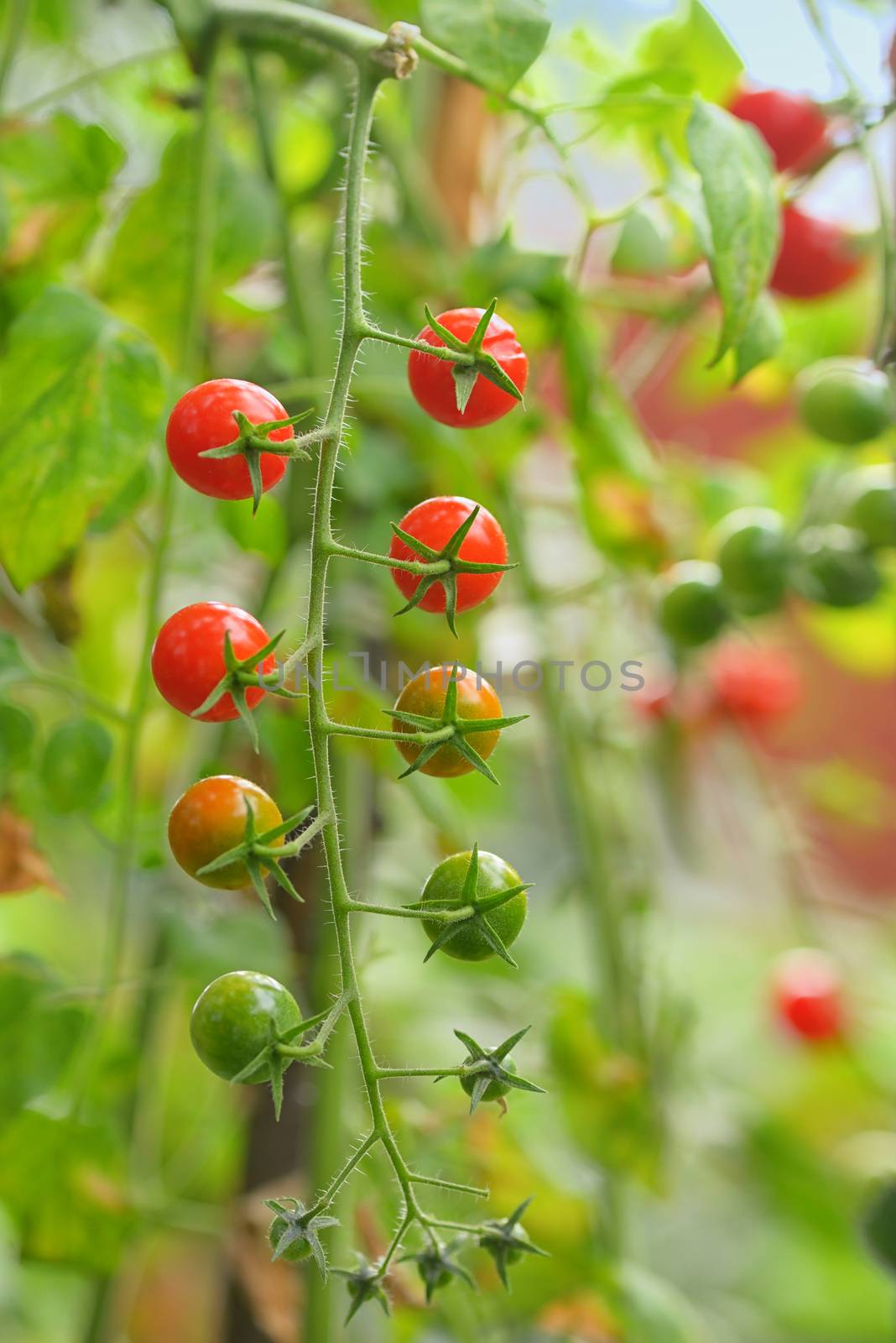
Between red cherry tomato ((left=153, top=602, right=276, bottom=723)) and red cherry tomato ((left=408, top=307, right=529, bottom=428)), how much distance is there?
Answer: 73 mm

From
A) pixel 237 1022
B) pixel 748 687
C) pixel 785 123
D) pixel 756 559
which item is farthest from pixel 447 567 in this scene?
pixel 748 687

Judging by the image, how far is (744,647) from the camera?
100 cm

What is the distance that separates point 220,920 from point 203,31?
358 millimetres

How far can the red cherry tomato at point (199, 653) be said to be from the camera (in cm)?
29

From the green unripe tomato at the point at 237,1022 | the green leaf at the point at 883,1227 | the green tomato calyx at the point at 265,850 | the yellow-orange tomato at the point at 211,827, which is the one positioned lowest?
the green leaf at the point at 883,1227

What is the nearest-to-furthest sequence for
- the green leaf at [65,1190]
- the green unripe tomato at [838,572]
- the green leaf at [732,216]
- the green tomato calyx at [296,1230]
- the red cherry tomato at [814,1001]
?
1. the green tomato calyx at [296,1230]
2. the green leaf at [732,216]
3. the green leaf at [65,1190]
4. the green unripe tomato at [838,572]
5. the red cherry tomato at [814,1001]

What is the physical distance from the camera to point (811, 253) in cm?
68

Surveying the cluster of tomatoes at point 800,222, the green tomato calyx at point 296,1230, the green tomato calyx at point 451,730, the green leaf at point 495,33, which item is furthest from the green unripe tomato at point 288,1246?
the cluster of tomatoes at point 800,222

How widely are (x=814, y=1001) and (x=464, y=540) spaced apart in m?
0.74

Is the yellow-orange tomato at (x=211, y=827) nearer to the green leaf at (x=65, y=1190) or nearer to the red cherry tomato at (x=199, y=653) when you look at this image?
the red cherry tomato at (x=199, y=653)

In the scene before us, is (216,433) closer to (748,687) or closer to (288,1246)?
(288,1246)

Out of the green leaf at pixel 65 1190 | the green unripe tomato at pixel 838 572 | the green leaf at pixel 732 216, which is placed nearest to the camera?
the green leaf at pixel 732 216

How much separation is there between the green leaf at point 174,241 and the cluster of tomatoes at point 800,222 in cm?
26

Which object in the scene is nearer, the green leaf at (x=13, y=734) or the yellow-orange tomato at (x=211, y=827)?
the yellow-orange tomato at (x=211, y=827)
